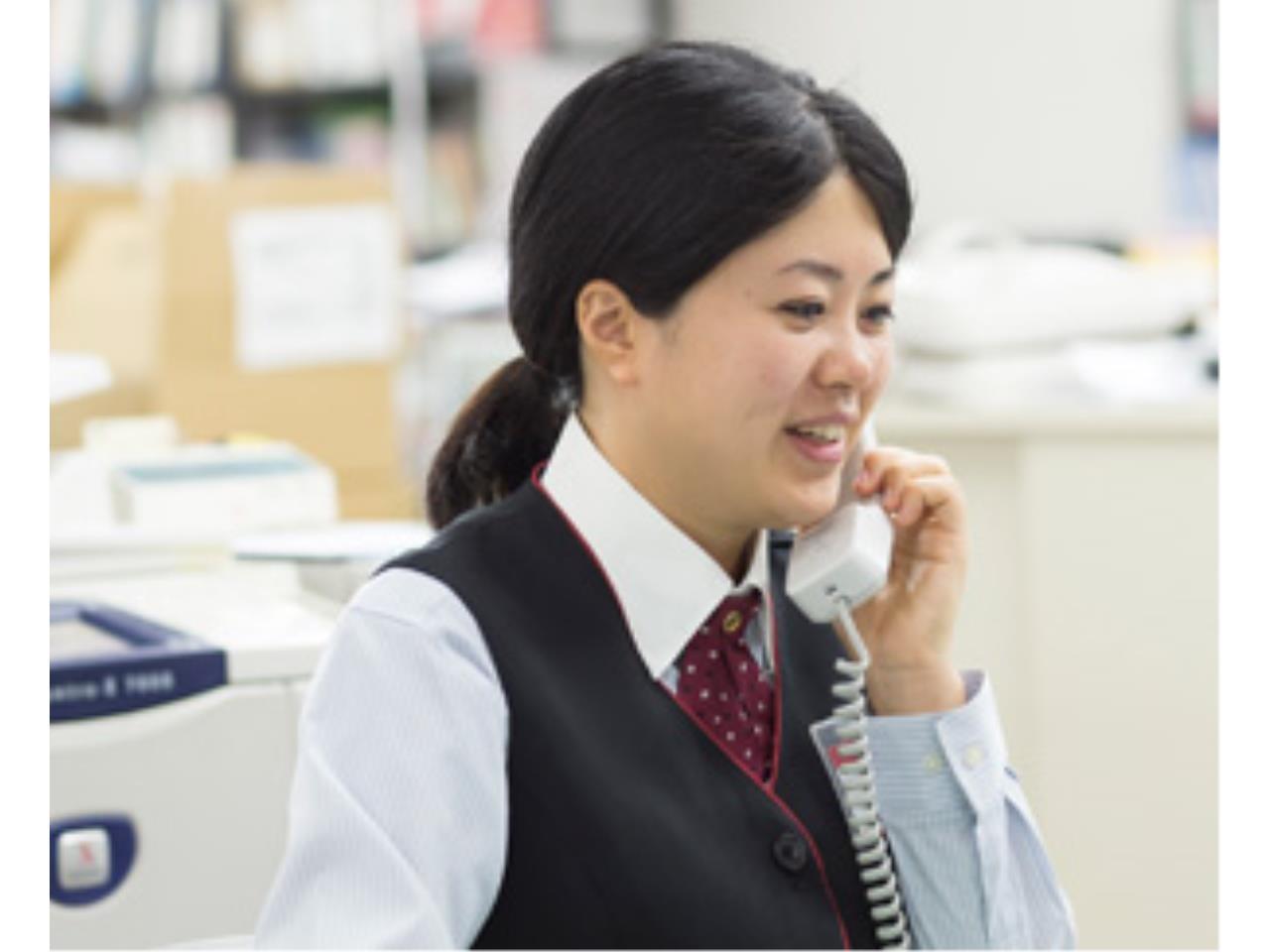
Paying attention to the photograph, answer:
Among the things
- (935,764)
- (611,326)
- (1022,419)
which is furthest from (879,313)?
(1022,419)

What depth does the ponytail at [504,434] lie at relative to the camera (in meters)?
1.20

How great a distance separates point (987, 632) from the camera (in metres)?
2.49

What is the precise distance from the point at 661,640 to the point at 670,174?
257 millimetres

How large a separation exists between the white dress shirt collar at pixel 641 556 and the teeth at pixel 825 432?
9 centimetres

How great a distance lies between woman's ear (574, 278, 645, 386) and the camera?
1021 mm

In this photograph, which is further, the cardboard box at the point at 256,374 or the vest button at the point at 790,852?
the cardboard box at the point at 256,374

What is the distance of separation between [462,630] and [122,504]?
121 cm

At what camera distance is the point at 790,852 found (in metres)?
1.01

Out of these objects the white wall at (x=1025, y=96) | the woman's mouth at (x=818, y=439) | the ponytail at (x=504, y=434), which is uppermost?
the white wall at (x=1025, y=96)

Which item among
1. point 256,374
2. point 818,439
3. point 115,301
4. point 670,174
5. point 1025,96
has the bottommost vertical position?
point 818,439

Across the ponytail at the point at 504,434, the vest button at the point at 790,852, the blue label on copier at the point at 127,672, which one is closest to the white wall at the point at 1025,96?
the blue label on copier at the point at 127,672

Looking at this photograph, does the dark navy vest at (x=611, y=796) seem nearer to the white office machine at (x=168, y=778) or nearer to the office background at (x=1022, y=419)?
the office background at (x=1022, y=419)

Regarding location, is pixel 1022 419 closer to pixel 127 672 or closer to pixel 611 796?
pixel 127 672

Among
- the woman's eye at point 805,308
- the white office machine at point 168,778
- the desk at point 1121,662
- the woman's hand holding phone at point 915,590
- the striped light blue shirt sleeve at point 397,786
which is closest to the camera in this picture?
the striped light blue shirt sleeve at point 397,786
